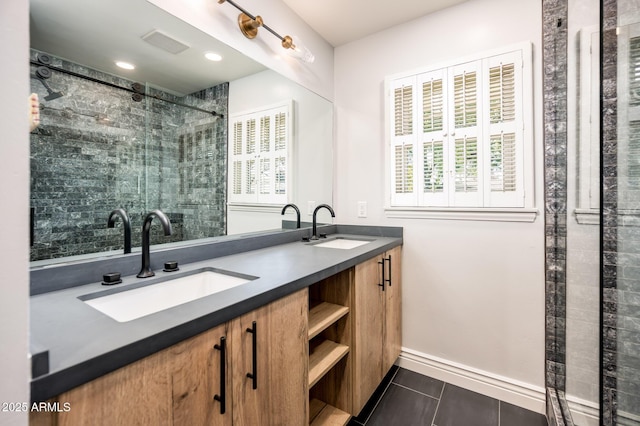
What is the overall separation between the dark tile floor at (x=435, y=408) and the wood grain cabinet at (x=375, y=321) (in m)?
0.13

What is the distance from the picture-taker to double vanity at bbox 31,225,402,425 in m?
0.58

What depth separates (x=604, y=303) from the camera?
1031 mm

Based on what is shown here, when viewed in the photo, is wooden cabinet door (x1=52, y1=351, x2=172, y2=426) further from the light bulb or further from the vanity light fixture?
the light bulb

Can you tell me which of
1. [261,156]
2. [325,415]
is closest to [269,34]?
[261,156]

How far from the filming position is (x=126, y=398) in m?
0.60

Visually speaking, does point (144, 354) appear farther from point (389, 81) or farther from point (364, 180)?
point (389, 81)

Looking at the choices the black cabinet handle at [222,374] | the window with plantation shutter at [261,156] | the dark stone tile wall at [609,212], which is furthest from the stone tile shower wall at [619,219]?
the window with plantation shutter at [261,156]

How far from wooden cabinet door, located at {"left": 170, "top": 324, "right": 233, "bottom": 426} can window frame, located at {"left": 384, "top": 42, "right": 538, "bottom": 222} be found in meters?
1.62

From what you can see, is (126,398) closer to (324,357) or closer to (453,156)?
(324,357)

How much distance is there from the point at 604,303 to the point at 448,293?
3.24 ft

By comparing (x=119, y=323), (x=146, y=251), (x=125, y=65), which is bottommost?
(x=119, y=323)

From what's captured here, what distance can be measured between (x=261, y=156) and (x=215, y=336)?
52.7 inches

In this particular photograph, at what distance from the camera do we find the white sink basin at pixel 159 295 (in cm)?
96

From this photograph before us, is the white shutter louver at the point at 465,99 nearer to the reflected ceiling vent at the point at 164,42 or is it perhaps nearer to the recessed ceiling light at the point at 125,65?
the reflected ceiling vent at the point at 164,42
